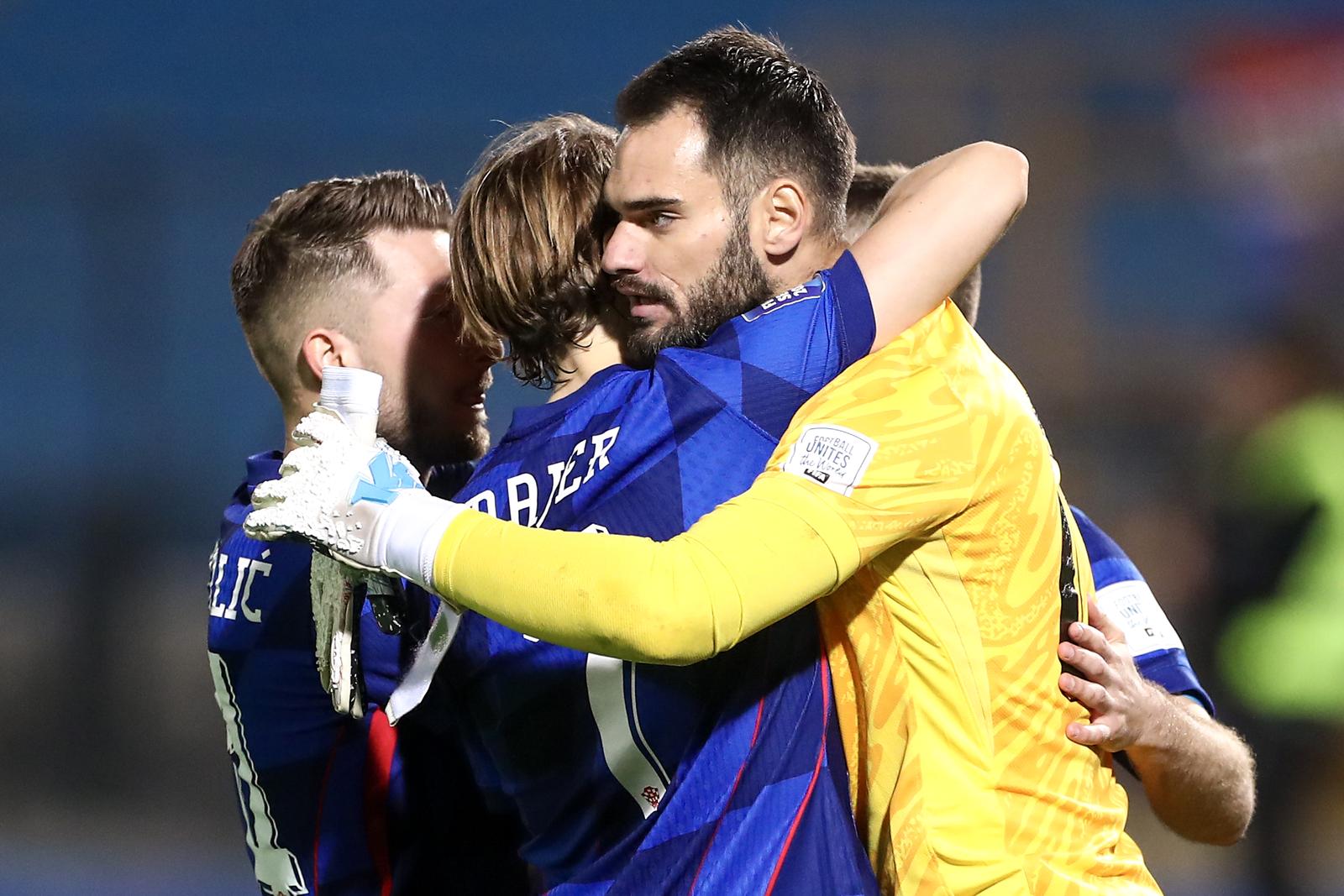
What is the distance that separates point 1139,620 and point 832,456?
0.85 metres

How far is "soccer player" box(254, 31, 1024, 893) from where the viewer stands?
167cm

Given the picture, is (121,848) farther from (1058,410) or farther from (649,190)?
(649,190)

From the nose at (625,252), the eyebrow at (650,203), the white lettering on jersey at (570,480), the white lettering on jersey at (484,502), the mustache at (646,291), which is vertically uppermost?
the eyebrow at (650,203)

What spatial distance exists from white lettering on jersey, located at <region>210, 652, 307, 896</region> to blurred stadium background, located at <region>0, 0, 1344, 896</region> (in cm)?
340

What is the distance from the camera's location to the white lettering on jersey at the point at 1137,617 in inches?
85.2

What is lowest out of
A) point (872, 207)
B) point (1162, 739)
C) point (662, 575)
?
point (1162, 739)

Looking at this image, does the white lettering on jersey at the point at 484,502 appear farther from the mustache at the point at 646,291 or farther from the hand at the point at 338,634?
the mustache at the point at 646,291

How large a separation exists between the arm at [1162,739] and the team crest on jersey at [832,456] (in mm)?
379

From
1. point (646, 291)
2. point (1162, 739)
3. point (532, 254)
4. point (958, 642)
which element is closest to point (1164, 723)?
point (1162, 739)

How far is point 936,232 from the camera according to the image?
1751 mm

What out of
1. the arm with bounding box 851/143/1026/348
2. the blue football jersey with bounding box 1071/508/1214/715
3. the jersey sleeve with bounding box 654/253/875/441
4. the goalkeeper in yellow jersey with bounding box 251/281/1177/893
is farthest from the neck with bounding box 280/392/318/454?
the blue football jersey with bounding box 1071/508/1214/715

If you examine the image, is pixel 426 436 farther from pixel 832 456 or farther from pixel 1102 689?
pixel 1102 689

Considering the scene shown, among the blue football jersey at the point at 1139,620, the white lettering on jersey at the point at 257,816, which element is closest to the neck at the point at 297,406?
the white lettering on jersey at the point at 257,816

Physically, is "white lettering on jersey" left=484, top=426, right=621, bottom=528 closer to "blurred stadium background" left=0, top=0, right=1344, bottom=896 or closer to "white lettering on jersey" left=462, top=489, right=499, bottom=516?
"white lettering on jersey" left=462, top=489, right=499, bottom=516
